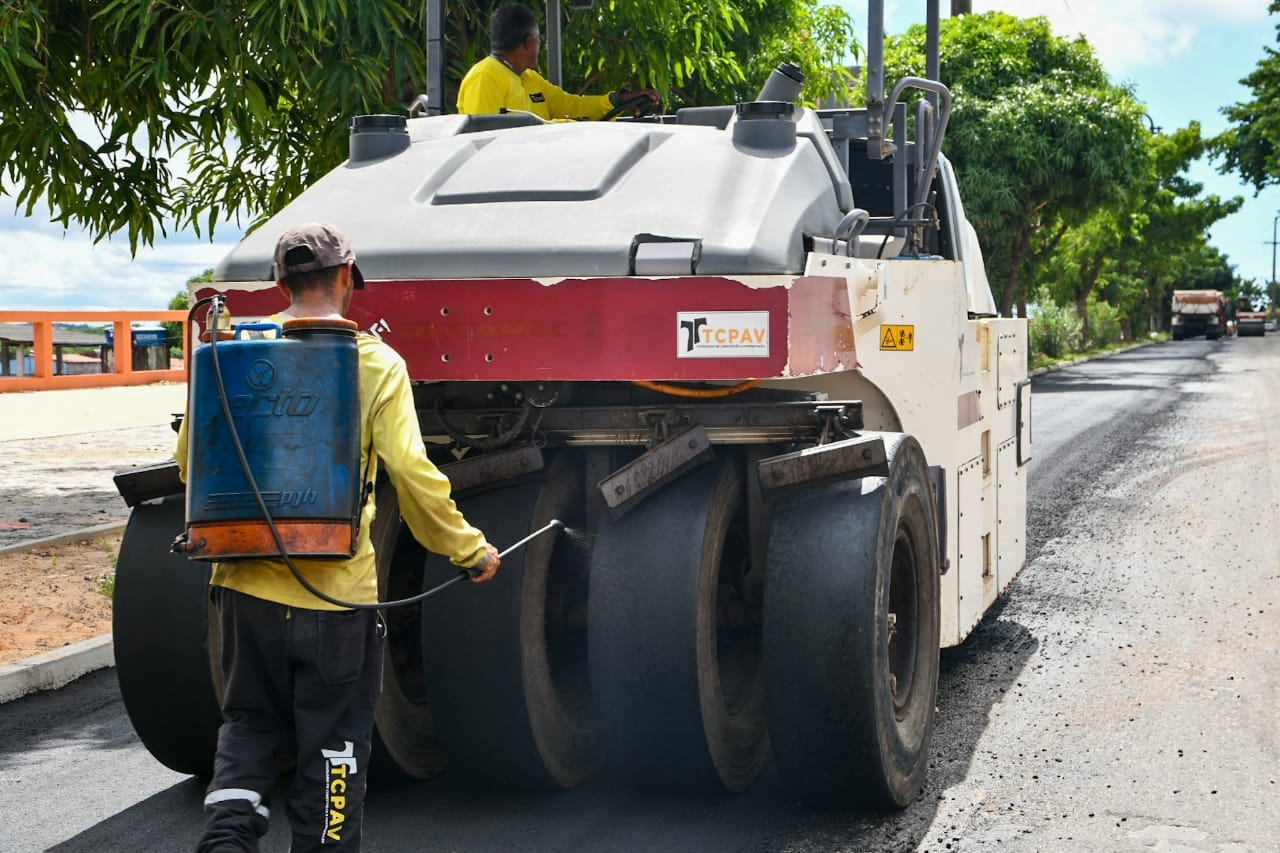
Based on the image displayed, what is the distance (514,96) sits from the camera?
638 centimetres

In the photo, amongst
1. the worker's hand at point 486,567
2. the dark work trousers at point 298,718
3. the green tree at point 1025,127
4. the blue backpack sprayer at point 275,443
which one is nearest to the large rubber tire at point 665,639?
the worker's hand at point 486,567

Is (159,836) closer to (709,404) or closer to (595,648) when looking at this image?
(595,648)

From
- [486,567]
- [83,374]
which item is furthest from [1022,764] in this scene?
[83,374]

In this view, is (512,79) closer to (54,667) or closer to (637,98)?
(637,98)

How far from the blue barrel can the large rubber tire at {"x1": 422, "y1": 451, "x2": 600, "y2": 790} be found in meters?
1.23

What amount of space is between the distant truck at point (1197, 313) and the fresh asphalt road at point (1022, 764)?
7035 cm

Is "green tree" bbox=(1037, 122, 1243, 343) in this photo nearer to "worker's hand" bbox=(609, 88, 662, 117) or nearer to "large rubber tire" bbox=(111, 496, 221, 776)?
"worker's hand" bbox=(609, 88, 662, 117)

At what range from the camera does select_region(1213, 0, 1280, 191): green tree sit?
44344 millimetres

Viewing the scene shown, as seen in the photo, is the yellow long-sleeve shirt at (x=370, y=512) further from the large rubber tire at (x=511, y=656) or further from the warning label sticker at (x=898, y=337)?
the warning label sticker at (x=898, y=337)

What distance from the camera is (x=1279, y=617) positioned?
307 inches

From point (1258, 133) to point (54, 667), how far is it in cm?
4426

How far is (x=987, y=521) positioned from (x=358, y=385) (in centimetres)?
379

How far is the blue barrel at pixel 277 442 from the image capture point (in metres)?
3.48

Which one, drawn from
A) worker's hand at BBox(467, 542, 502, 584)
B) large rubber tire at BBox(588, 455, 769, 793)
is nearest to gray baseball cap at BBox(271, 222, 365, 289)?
worker's hand at BBox(467, 542, 502, 584)
